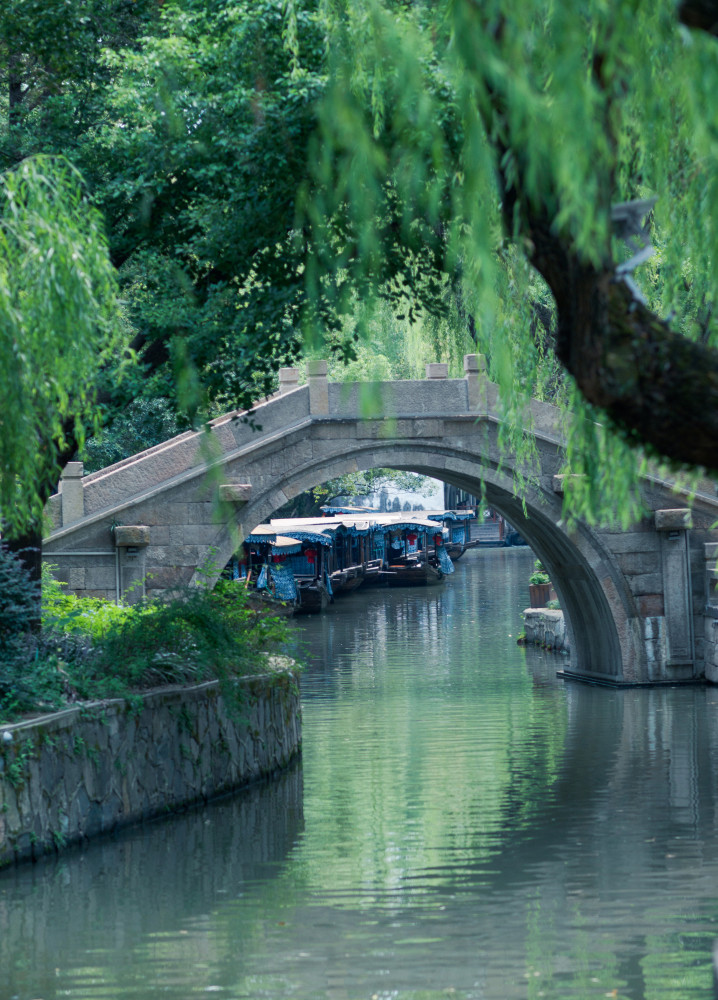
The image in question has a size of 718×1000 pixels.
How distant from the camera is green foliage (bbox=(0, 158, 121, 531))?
7.51 metres

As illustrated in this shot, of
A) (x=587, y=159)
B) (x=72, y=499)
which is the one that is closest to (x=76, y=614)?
(x=72, y=499)

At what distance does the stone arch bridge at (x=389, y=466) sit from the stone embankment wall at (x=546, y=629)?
3836 mm

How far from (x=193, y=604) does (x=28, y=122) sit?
4.58 m

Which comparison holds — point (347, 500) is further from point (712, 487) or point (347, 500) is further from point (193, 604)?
point (193, 604)

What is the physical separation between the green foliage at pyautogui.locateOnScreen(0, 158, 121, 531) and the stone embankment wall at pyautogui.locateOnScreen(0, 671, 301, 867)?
6.45 ft

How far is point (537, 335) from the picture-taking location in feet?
38.6

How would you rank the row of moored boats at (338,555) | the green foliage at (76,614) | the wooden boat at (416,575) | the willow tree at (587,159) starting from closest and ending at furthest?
the willow tree at (587,159), the green foliage at (76,614), the row of moored boats at (338,555), the wooden boat at (416,575)

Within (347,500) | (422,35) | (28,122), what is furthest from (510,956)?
(347,500)

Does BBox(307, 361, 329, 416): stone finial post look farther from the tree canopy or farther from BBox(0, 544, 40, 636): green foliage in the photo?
BBox(0, 544, 40, 636): green foliage

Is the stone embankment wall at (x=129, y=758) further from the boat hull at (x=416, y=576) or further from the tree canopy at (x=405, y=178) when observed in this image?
the boat hull at (x=416, y=576)

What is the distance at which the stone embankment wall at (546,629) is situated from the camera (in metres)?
23.5

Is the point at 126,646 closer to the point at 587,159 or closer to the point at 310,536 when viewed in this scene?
the point at 587,159

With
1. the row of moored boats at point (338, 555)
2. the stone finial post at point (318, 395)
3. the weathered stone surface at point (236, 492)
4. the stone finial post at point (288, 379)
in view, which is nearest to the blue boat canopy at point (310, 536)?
the row of moored boats at point (338, 555)

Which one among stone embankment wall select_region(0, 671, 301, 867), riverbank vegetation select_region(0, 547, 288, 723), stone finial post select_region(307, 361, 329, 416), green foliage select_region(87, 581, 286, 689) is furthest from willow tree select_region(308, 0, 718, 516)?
stone finial post select_region(307, 361, 329, 416)
